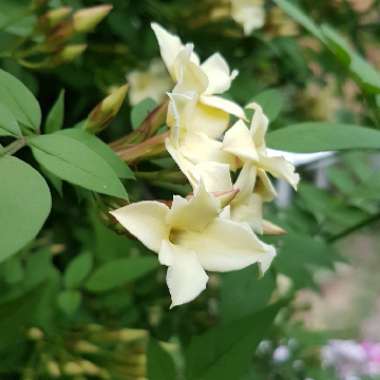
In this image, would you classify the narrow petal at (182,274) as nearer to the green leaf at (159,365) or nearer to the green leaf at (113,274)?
the green leaf at (159,365)

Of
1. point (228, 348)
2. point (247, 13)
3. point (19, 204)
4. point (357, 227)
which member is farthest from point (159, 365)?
point (247, 13)

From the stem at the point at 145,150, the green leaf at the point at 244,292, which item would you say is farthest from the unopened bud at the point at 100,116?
the green leaf at the point at 244,292

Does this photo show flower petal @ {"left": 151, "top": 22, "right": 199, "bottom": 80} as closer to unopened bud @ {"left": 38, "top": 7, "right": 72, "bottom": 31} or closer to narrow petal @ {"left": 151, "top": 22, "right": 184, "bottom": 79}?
narrow petal @ {"left": 151, "top": 22, "right": 184, "bottom": 79}

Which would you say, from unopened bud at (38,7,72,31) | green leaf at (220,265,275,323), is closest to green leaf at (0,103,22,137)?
unopened bud at (38,7,72,31)

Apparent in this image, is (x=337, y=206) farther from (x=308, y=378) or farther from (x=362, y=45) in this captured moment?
(x=362, y=45)

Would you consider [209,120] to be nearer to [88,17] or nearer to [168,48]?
[168,48]

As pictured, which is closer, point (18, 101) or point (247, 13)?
point (18, 101)
